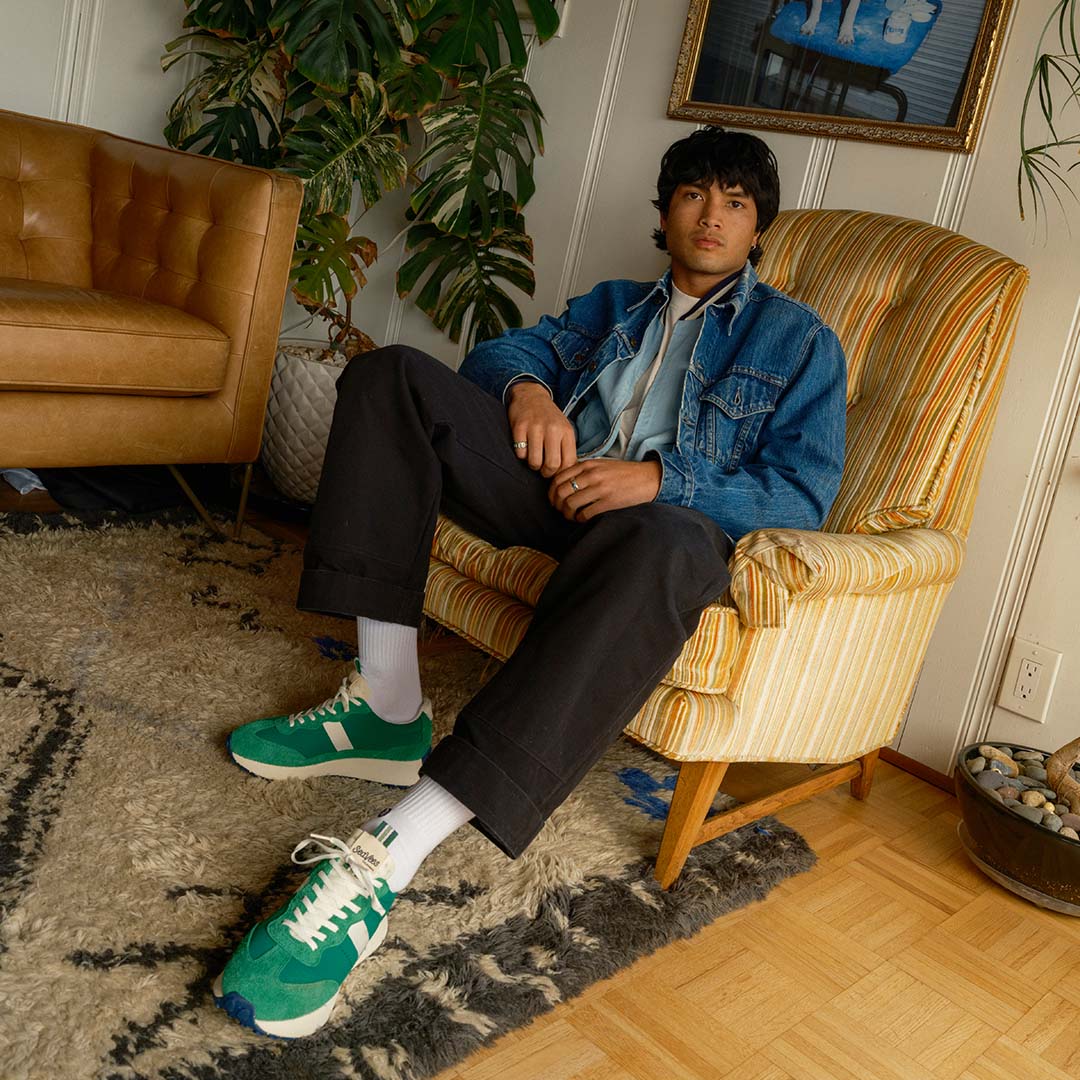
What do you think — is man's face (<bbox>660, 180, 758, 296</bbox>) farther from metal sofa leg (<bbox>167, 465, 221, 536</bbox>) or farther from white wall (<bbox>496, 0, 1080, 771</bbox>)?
metal sofa leg (<bbox>167, 465, 221, 536</bbox>)

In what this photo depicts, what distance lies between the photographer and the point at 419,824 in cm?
121

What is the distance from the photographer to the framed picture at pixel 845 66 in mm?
2016

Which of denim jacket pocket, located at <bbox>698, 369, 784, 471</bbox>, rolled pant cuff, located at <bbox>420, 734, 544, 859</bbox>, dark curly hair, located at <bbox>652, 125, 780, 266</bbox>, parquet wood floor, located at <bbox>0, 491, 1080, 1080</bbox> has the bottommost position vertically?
parquet wood floor, located at <bbox>0, 491, 1080, 1080</bbox>

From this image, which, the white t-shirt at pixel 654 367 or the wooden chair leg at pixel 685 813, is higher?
the white t-shirt at pixel 654 367

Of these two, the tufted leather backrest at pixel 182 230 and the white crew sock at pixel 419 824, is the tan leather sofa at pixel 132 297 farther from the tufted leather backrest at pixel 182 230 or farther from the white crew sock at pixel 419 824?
the white crew sock at pixel 419 824

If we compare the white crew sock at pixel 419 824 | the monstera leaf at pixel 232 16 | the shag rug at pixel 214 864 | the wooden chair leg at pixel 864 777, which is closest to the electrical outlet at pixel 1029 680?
the wooden chair leg at pixel 864 777

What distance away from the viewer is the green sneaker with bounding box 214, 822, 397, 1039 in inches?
41.4

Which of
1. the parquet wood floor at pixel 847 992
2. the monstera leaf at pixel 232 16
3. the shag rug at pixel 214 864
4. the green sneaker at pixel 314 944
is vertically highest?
the monstera leaf at pixel 232 16

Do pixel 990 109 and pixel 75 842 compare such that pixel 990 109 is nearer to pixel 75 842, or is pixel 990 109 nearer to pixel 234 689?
pixel 234 689

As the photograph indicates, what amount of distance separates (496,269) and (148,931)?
2027 millimetres

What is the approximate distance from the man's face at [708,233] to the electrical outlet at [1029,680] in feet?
2.89

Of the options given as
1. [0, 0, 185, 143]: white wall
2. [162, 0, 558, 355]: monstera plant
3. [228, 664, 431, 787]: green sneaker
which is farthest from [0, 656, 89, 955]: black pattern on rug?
[0, 0, 185, 143]: white wall

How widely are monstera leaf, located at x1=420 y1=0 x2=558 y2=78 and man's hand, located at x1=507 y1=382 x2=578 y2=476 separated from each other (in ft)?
4.73

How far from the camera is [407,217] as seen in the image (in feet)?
9.73
